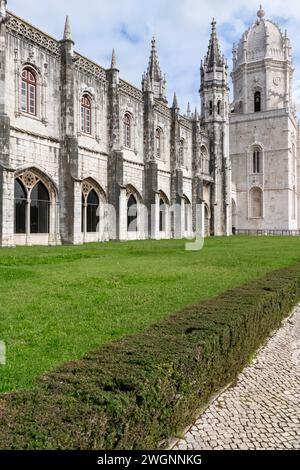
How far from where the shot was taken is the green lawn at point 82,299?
4379 millimetres

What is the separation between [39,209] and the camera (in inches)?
839

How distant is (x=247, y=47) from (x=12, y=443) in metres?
58.5

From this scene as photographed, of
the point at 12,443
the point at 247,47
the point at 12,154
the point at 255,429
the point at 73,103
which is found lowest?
the point at 255,429

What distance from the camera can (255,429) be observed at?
367cm

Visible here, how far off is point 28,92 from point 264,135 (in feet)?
122

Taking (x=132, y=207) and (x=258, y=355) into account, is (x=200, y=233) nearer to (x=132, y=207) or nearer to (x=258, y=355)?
(x=132, y=207)

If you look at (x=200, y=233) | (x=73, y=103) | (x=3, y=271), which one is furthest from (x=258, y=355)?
(x=200, y=233)

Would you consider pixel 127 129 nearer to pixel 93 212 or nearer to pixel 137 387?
pixel 93 212

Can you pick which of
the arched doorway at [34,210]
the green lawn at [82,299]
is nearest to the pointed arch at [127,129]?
the arched doorway at [34,210]

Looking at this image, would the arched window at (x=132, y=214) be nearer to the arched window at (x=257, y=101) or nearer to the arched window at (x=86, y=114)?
the arched window at (x=86, y=114)

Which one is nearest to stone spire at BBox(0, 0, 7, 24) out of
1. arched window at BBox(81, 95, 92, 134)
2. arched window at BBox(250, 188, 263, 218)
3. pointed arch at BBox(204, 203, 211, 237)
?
arched window at BBox(81, 95, 92, 134)

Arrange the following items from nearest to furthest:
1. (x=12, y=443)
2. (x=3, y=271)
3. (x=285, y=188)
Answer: (x=12, y=443) < (x=3, y=271) < (x=285, y=188)

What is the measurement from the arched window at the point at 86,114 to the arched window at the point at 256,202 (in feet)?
104

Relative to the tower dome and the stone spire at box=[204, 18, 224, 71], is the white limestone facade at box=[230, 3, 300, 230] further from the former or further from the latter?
the stone spire at box=[204, 18, 224, 71]
